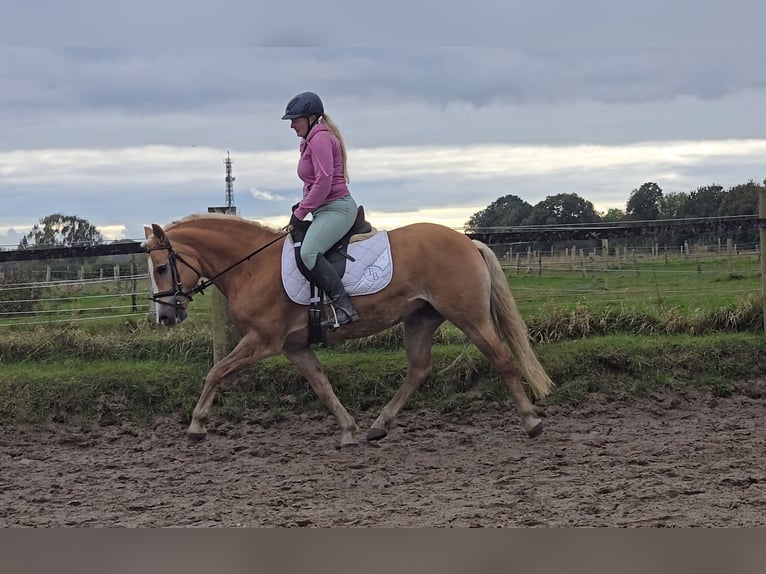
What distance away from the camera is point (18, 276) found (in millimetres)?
13859

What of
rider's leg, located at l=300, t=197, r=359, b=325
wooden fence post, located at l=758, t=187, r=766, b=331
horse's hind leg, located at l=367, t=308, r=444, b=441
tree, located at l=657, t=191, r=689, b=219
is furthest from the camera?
tree, located at l=657, t=191, r=689, b=219

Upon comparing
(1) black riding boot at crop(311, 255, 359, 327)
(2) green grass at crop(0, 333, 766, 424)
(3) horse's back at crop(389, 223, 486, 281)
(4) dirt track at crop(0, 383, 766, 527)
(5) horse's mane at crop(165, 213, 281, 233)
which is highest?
(5) horse's mane at crop(165, 213, 281, 233)

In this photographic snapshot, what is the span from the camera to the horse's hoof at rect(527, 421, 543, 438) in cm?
648

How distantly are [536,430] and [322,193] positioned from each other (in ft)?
8.24

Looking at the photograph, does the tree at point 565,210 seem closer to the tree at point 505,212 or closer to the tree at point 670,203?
the tree at point 505,212

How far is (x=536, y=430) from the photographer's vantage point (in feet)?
21.3

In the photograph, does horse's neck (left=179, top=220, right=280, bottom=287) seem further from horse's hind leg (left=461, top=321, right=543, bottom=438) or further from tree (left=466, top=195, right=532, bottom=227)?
tree (left=466, top=195, right=532, bottom=227)

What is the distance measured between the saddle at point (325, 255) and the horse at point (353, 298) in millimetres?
104

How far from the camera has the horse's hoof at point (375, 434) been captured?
667 centimetres

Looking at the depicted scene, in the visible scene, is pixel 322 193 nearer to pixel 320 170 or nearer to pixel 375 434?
pixel 320 170

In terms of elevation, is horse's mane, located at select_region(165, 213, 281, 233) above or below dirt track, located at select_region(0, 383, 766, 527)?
above

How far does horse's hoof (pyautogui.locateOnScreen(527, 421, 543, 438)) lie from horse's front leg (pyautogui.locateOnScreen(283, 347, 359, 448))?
1.39m

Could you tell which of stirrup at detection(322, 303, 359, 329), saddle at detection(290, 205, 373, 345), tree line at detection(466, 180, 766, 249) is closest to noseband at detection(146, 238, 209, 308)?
saddle at detection(290, 205, 373, 345)

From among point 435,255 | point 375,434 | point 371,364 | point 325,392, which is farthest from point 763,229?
point 325,392
